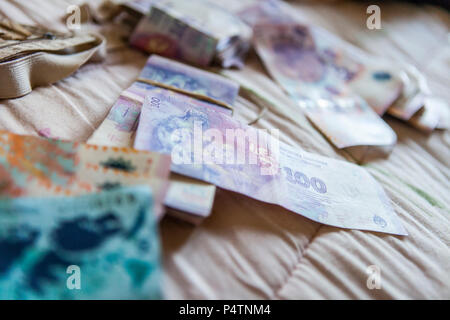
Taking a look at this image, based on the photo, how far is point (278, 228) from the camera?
0.50 m

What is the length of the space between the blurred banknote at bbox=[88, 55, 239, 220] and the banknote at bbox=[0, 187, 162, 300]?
6 centimetres

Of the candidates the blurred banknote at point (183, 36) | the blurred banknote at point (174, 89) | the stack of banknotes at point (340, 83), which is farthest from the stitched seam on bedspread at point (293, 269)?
the blurred banknote at point (183, 36)

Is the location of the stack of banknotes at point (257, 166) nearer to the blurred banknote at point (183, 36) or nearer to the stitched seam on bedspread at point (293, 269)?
the stitched seam on bedspread at point (293, 269)

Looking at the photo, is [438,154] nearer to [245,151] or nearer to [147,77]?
[245,151]

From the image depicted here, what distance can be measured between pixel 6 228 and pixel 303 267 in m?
0.38

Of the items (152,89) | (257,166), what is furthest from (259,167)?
(152,89)

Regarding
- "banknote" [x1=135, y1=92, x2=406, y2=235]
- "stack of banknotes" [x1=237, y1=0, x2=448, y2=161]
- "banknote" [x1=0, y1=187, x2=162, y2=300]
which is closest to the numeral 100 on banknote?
"banknote" [x1=135, y1=92, x2=406, y2=235]

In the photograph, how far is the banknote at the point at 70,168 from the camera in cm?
41

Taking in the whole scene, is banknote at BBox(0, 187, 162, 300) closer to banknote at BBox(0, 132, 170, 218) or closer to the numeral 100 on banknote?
banknote at BBox(0, 132, 170, 218)

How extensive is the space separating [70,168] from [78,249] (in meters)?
0.11

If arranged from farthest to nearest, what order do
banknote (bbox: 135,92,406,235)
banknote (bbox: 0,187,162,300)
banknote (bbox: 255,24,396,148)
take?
1. banknote (bbox: 255,24,396,148)
2. banknote (bbox: 135,92,406,235)
3. banknote (bbox: 0,187,162,300)

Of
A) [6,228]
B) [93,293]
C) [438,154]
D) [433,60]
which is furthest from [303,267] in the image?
[433,60]

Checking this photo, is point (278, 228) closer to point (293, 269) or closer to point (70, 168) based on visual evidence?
point (293, 269)

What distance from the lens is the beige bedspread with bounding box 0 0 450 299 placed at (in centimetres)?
44
